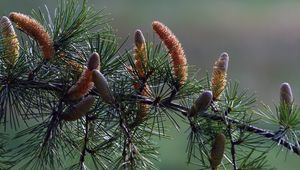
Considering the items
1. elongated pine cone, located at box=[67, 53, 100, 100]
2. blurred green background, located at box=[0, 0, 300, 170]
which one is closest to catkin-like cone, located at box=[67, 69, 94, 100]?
elongated pine cone, located at box=[67, 53, 100, 100]

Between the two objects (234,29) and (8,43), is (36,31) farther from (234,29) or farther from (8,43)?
(234,29)

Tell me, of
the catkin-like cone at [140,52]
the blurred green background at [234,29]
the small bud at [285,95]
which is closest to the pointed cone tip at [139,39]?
the catkin-like cone at [140,52]

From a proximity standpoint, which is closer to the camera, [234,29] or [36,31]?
[36,31]

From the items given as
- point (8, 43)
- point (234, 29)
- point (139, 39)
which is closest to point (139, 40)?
point (139, 39)

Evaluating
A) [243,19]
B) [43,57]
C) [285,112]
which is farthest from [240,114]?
[243,19]

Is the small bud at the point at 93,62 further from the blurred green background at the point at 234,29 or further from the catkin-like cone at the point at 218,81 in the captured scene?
the blurred green background at the point at 234,29

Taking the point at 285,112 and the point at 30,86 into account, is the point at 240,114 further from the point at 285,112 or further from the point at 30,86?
the point at 30,86
